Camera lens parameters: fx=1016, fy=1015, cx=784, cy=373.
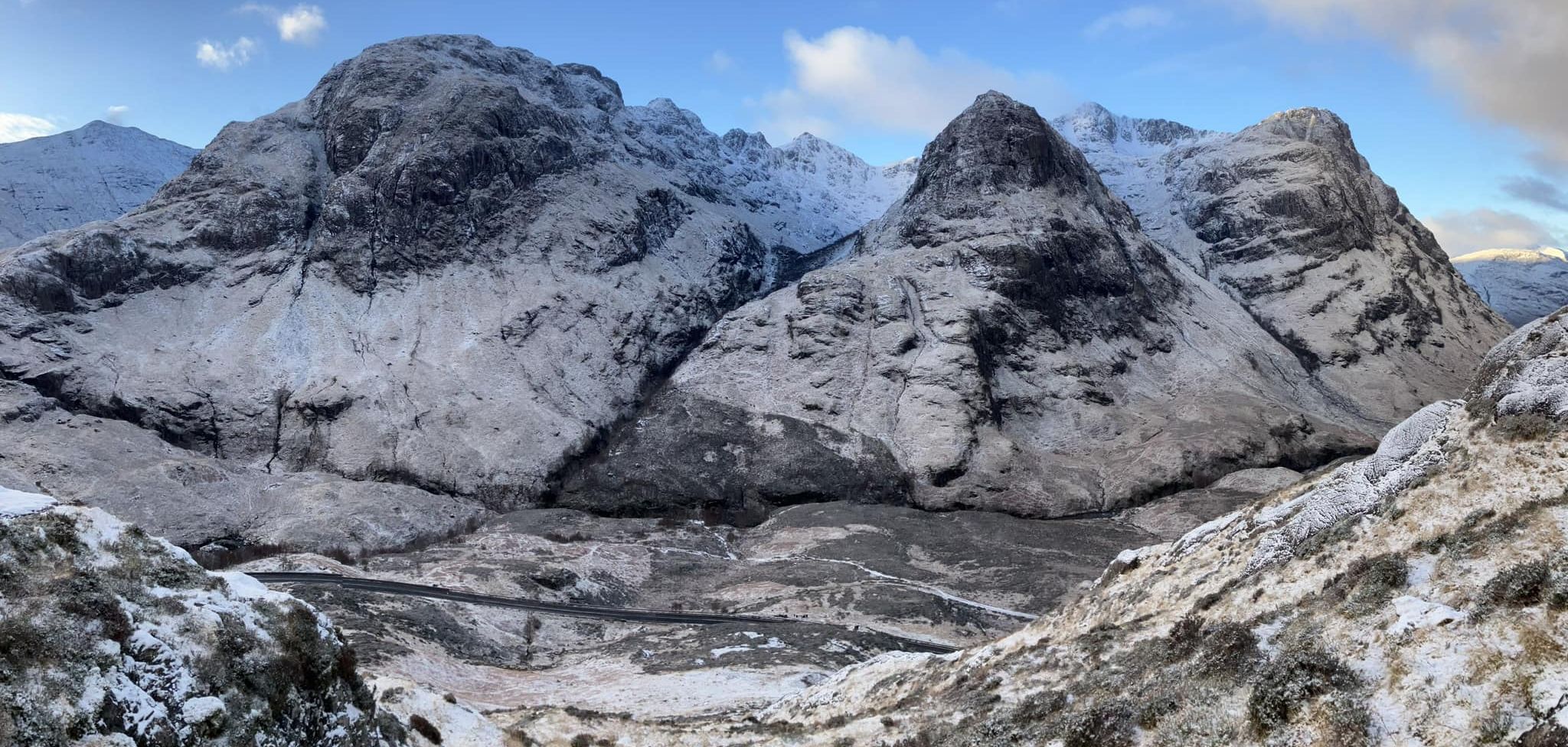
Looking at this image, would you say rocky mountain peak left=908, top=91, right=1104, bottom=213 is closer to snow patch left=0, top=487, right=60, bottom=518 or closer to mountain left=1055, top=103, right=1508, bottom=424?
mountain left=1055, top=103, right=1508, bottom=424

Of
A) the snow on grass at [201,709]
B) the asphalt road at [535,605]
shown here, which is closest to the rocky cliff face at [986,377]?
the asphalt road at [535,605]

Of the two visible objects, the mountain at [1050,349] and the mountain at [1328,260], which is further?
the mountain at [1328,260]

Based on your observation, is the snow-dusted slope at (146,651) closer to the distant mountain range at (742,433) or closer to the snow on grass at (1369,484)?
the distant mountain range at (742,433)

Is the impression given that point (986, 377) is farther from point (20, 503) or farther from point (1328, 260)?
point (20, 503)

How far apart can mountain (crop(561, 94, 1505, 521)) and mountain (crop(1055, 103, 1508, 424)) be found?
44 cm

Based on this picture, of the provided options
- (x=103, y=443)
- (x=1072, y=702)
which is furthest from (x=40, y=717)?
(x=103, y=443)

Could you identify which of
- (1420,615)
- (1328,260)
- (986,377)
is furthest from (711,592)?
(1328,260)

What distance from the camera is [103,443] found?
302 feet

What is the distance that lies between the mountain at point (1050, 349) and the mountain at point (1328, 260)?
17.4 inches

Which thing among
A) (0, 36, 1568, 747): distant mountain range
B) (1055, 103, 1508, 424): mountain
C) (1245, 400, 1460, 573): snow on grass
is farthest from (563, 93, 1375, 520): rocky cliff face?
(1245, 400, 1460, 573): snow on grass

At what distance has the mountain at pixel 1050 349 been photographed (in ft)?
339

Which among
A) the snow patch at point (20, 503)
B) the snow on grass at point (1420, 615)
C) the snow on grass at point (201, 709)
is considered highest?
the snow on grass at point (1420, 615)

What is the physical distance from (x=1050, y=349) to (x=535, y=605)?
3243 inches

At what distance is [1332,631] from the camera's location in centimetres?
1670
